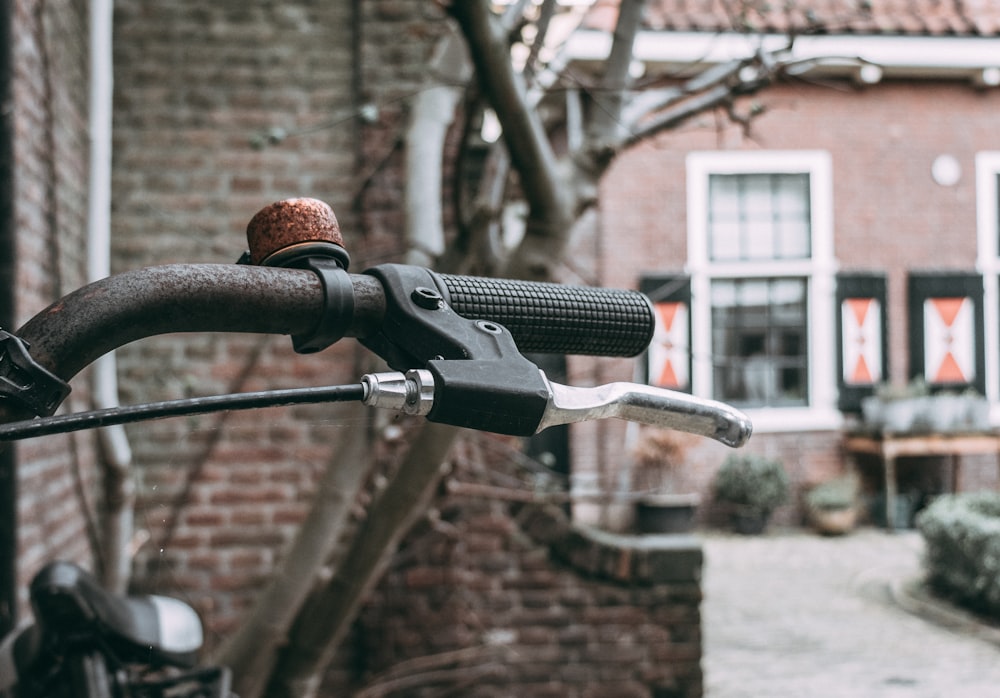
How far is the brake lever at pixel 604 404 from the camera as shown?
0.69m

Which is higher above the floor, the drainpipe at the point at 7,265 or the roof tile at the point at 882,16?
the roof tile at the point at 882,16

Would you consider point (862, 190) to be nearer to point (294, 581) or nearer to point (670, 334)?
point (670, 334)

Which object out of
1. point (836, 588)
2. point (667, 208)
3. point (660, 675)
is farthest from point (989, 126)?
point (660, 675)

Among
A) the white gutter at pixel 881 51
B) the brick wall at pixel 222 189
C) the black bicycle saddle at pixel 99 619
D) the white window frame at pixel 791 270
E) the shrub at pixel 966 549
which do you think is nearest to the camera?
the black bicycle saddle at pixel 99 619

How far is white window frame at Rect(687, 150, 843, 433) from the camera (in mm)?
9539

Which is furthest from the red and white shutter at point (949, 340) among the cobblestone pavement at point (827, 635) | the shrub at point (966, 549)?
the shrub at point (966, 549)

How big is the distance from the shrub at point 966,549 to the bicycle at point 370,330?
5625mm

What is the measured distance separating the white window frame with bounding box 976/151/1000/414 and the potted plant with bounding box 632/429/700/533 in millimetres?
3424

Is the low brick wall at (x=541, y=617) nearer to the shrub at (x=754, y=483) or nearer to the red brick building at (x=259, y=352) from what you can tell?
the red brick building at (x=259, y=352)

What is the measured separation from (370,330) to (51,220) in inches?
92.8

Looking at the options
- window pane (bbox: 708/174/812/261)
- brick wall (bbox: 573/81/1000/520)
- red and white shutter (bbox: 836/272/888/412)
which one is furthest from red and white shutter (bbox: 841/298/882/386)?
window pane (bbox: 708/174/812/261)

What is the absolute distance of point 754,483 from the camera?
29.1ft

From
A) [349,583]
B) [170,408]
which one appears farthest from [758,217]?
[170,408]

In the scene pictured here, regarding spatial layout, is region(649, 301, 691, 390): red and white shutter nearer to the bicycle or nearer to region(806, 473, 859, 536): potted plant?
region(806, 473, 859, 536): potted plant
